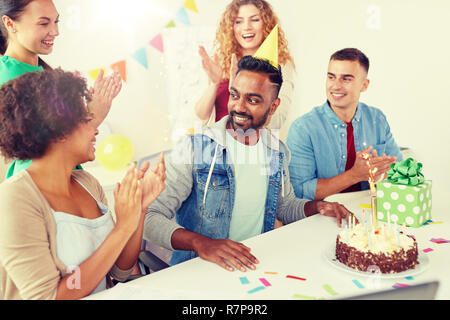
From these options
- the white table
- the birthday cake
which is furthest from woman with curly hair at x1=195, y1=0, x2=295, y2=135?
the birthday cake

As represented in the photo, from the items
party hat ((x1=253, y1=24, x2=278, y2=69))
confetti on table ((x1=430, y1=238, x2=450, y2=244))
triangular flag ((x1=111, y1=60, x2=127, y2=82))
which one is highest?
party hat ((x1=253, y1=24, x2=278, y2=69))

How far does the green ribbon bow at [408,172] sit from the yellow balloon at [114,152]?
1.18 metres

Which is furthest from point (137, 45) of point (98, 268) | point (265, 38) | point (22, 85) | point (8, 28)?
point (98, 268)

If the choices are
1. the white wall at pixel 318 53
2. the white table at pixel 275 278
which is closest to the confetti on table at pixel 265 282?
the white table at pixel 275 278

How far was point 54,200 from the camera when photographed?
85 centimetres

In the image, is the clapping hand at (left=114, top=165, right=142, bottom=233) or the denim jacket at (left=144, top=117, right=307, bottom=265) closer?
the clapping hand at (left=114, top=165, right=142, bottom=233)

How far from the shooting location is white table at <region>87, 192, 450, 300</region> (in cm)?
82

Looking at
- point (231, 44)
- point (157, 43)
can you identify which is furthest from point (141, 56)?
point (231, 44)

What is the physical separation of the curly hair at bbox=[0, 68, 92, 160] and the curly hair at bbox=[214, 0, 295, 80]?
1171 millimetres

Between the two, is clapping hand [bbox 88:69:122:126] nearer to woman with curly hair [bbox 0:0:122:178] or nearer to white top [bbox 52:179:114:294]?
woman with curly hair [bbox 0:0:122:178]

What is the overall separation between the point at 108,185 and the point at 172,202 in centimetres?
66

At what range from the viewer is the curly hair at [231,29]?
1.99m

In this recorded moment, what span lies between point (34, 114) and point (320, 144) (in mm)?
1228

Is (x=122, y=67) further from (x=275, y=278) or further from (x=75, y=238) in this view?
(x=275, y=278)
